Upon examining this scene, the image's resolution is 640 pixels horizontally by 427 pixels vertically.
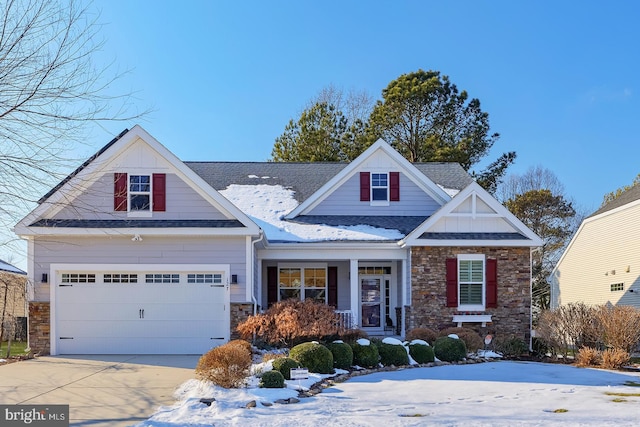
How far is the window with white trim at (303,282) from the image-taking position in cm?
1981

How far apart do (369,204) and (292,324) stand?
6964 mm

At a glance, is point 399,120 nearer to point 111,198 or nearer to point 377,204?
point 377,204

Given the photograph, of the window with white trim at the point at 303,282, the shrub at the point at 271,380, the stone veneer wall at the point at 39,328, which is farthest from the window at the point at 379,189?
the shrub at the point at 271,380

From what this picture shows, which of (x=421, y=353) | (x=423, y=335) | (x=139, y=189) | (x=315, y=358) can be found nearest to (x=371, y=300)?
(x=423, y=335)

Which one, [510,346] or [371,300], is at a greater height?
[371,300]

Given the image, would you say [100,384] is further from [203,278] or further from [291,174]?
[291,174]

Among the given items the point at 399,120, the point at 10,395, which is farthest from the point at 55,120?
the point at 399,120

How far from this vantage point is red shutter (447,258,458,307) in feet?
58.0

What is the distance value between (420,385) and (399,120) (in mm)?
24767

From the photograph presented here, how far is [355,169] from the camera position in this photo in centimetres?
2052

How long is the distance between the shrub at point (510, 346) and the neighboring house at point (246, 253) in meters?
0.82

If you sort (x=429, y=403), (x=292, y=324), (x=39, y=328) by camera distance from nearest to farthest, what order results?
1. (x=429, y=403)
2. (x=292, y=324)
3. (x=39, y=328)

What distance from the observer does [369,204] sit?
20.4 meters

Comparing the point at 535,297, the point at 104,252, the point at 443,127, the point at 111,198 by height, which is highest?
the point at 443,127
